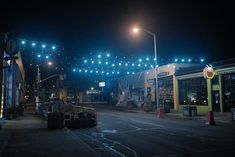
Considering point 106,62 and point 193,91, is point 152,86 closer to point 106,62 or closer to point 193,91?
point 193,91

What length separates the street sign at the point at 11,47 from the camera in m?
15.4

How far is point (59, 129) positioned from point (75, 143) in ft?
22.3

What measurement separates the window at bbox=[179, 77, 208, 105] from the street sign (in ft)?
85.4

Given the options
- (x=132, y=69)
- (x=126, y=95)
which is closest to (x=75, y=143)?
(x=126, y=95)

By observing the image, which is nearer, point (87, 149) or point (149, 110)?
point (87, 149)

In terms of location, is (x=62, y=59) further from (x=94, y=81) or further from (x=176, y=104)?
(x=94, y=81)

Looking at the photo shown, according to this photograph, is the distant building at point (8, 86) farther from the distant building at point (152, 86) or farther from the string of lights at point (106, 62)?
the string of lights at point (106, 62)

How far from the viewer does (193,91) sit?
39.1 metres

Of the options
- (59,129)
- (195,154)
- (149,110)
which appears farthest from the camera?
(149,110)

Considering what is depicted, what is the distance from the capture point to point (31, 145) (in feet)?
43.5

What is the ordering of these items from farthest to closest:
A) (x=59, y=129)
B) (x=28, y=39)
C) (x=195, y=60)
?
1. (x=195, y=60)
2. (x=28, y=39)
3. (x=59, y=129)

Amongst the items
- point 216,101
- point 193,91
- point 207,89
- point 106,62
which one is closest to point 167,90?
point 193,91

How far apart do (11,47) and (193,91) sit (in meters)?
27.9

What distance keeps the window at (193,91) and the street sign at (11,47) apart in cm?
2602
